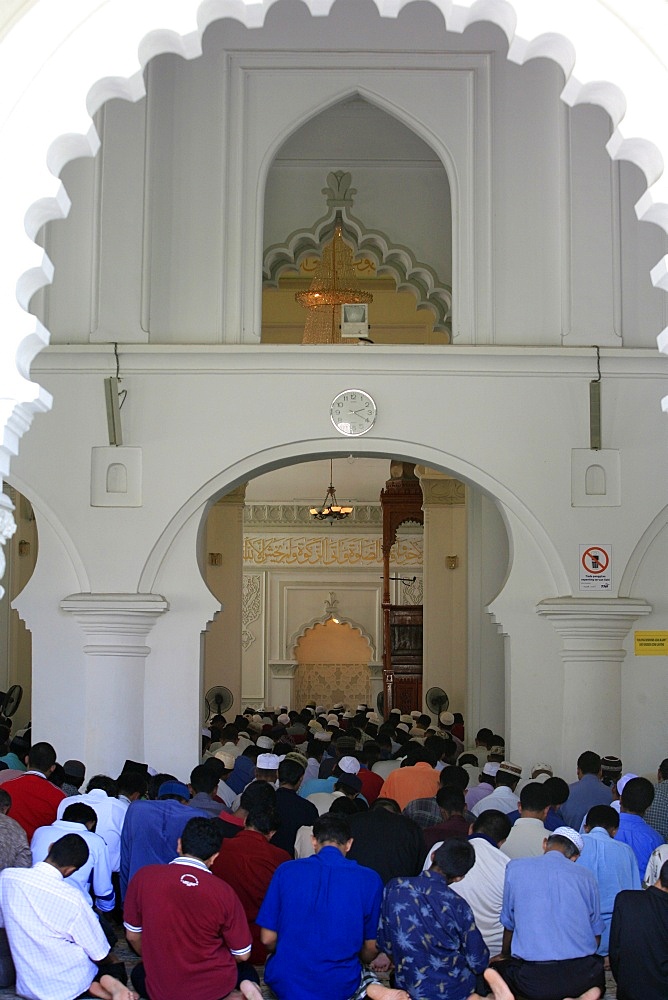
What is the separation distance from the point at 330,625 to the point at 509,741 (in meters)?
10.7

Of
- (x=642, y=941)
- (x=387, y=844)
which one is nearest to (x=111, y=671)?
(x=387, y=844)

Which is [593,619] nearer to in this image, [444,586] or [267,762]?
[267,762]

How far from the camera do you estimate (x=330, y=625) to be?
18.7 metres

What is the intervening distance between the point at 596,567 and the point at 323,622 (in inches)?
421

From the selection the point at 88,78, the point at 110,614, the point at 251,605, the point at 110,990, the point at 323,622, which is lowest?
the point at 110,990

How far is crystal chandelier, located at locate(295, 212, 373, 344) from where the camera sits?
10875mm

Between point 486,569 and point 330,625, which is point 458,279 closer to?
point 486,569

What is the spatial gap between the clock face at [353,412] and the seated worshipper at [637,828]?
10.7 ft

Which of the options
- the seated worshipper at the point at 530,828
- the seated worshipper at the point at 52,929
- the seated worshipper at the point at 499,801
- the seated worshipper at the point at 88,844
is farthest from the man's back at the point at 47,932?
the seated worshipper at the point at 499,801

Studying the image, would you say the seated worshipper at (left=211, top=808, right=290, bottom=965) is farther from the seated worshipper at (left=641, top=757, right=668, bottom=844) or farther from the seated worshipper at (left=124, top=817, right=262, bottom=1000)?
the seated worshipper at (left=641, top=757, right=668, bottom=844)

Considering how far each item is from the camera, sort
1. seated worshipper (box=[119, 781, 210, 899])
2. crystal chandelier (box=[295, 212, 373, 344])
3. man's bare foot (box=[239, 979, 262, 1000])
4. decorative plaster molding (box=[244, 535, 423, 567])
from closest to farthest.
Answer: man's bare foot (box=[239, 979, 262, 1000]) < seated worshipper (box=[119, 781, 210, 899]) < crystal chandelier (box=[295, 212, 373, 344]) < decorative plaster molding (box=[244, 535, 423, 567])

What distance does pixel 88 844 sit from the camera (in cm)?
494

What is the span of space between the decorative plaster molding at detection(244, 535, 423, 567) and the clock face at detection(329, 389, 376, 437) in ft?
34.0

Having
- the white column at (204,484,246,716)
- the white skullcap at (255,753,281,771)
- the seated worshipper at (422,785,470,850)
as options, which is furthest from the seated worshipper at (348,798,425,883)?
the white column at (204,484,246,716)
